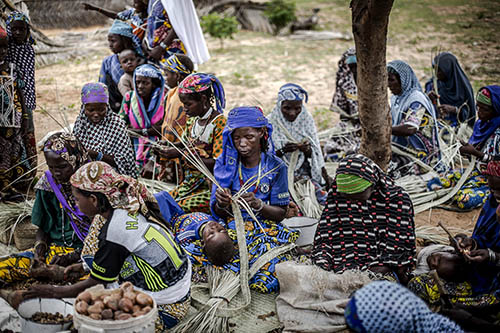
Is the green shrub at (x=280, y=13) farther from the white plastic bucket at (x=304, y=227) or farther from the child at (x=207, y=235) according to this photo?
the child at (x=207, y=235)

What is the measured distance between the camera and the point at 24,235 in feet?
12.2

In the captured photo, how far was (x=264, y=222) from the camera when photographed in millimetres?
3359

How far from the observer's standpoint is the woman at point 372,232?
2967 millimetres

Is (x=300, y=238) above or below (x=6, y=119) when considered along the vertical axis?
below

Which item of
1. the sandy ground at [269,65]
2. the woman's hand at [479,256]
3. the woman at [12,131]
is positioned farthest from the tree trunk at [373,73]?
the sandy ground at [269,65]

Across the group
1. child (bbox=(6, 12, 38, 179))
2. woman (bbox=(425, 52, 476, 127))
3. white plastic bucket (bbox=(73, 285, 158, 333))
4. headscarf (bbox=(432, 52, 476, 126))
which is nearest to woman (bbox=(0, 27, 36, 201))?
child (bbox=(6, 12, 38, 179))

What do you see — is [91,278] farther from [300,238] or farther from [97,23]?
[97,23]

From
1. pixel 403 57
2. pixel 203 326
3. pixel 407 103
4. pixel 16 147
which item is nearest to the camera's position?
pixel 203 326

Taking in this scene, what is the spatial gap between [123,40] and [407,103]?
10.9 feet

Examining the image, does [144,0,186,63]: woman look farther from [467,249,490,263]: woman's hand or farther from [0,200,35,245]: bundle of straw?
[467,249,490,263]: woman's hand

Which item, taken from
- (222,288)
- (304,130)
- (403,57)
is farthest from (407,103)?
(403,57)

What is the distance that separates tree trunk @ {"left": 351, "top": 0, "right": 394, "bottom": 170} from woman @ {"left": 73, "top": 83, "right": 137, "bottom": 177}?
Result: 2038 mm

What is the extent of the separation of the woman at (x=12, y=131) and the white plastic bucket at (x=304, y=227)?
2.36 meters

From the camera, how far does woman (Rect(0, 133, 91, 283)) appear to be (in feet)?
9.64
